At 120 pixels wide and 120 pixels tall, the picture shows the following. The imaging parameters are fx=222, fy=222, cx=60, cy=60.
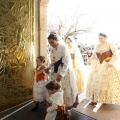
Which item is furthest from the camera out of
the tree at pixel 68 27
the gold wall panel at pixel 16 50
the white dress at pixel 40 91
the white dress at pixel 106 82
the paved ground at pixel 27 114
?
the tree at pixel 68 27

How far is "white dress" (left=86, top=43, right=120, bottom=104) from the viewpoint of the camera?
4531 millimetres

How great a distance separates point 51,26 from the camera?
1462 cm

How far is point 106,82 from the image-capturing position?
457 cm

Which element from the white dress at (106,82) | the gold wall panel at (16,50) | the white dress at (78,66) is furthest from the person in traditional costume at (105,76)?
the gold wall panel at (16,50)

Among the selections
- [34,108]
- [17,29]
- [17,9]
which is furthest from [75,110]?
[17,9]

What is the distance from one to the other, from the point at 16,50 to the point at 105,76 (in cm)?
190

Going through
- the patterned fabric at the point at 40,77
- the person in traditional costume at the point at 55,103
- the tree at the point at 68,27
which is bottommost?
the person in traditional costume at the point at 55,103

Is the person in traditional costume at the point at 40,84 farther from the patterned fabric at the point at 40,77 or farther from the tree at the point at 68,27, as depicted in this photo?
the tree at the point at 68,27

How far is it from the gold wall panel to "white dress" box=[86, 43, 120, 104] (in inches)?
53.6

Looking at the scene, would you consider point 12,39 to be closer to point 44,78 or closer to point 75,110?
point 44,78

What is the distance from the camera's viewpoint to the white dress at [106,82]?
4.53 m

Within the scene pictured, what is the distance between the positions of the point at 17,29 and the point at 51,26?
405 inches

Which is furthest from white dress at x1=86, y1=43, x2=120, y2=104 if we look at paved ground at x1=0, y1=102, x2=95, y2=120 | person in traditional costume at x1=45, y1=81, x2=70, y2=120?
person in traditional costume at x1=45, y1=81, x2=70, y2=120

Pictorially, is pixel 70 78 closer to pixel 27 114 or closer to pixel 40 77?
pixel 40 77
